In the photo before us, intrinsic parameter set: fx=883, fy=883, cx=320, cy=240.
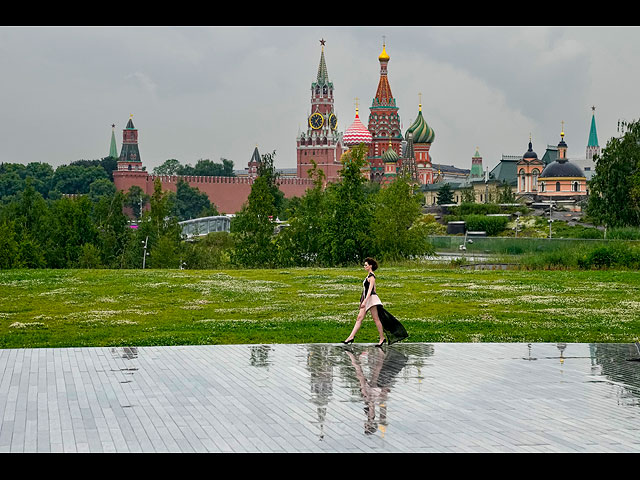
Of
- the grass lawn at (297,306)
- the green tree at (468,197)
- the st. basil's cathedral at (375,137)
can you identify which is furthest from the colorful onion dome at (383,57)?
the grass lawn at (297,306)

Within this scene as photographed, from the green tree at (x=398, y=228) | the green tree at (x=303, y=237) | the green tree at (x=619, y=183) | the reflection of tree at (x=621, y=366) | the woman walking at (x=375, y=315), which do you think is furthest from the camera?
the green tree at (x=619, y=183)

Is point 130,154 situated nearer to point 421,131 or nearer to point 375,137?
point 375,137

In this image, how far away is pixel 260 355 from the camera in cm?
1111

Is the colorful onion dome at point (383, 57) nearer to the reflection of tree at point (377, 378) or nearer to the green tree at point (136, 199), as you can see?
the green tree at point (136, 199)

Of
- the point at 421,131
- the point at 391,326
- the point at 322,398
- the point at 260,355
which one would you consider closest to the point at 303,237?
the point at 391,326

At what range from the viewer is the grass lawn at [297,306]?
511 inches

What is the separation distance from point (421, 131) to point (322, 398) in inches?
5184

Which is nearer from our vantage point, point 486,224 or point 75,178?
point 486,224

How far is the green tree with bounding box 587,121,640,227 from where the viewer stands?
157ft

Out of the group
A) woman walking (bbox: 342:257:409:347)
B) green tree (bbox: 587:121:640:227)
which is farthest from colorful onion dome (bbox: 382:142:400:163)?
woman walking (bbox: 342:257:409:347)

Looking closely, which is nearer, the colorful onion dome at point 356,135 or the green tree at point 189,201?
the green tree at point 189,201

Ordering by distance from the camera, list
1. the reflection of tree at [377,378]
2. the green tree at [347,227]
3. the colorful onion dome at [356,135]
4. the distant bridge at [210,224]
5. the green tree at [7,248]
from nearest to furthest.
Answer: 1. the reflection of tree at [377,378]
2. the green tree at [347,227]
3. the green tree at [7,248]
4. the distant bridge at [210,224]
5. the colorful onion dome at [356,135]

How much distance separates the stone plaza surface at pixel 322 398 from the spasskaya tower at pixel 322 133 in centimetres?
12923

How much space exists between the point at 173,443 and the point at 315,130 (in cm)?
13689
